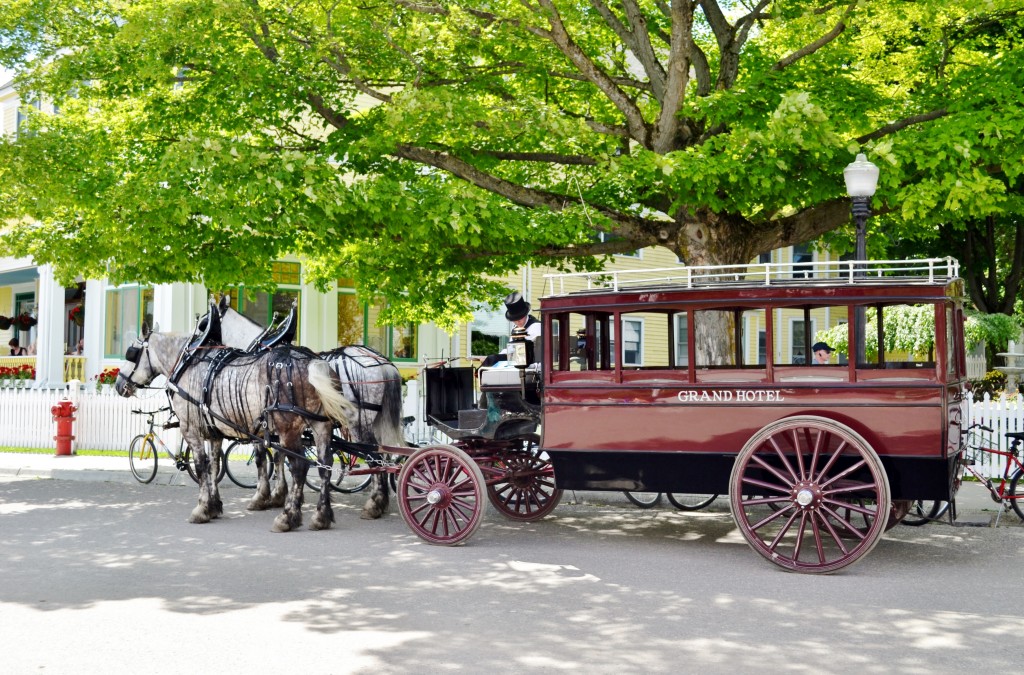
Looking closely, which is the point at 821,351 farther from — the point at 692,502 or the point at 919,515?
the point at 919,515

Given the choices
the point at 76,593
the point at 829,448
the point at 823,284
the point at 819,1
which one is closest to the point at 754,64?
the point at 819,1

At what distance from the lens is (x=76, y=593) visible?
7.33m

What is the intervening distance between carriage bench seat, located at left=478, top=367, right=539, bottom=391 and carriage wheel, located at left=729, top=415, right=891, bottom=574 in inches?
89.9

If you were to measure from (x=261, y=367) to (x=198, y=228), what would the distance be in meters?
4.71

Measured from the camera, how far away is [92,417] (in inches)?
769

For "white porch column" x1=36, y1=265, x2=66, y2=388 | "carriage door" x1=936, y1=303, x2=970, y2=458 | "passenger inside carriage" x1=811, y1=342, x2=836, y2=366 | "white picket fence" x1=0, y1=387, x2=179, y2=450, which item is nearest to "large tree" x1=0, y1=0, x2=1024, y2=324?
"passenger inside carriage" x1=811, y1=342, x2=836, y2=366

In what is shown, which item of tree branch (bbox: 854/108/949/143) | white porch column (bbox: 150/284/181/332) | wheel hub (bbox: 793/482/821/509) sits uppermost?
tree branch (bbox: 854/108/949/143)

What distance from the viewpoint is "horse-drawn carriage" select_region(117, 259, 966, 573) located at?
8.16 metres

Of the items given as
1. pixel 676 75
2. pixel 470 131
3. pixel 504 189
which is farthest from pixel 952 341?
pixel 504 189

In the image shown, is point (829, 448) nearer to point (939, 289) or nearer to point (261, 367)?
point (939, 289)

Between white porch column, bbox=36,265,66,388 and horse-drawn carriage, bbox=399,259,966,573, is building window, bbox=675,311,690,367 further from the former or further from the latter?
white porch column, bbox=36,265,66,388

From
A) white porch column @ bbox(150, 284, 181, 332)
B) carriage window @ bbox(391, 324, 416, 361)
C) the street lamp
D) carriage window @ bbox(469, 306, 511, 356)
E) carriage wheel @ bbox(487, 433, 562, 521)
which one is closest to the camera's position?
carriage wheel @ bbox(487, 433, 562, 521)

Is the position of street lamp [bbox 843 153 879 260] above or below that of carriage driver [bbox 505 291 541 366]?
above

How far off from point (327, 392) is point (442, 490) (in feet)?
5.68
